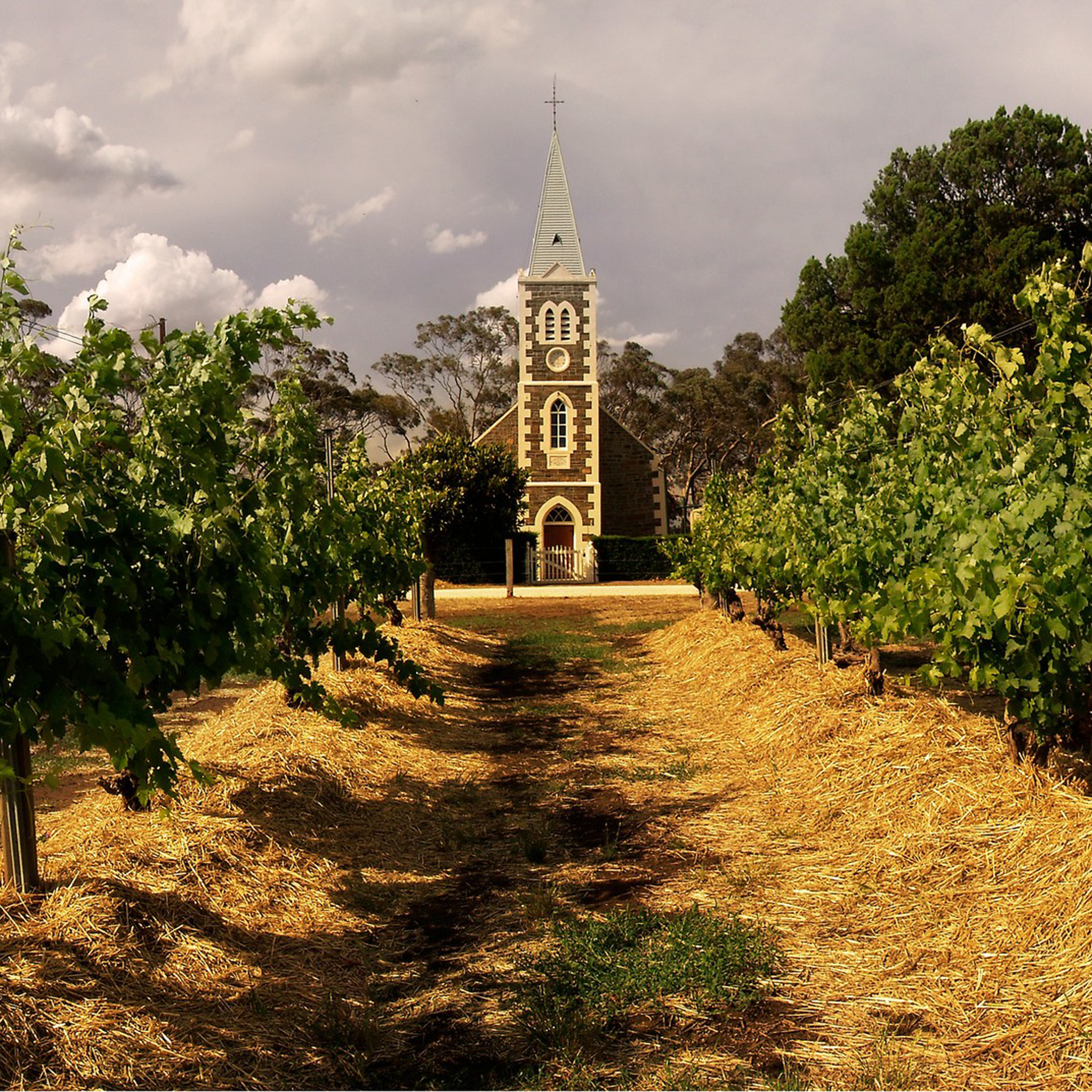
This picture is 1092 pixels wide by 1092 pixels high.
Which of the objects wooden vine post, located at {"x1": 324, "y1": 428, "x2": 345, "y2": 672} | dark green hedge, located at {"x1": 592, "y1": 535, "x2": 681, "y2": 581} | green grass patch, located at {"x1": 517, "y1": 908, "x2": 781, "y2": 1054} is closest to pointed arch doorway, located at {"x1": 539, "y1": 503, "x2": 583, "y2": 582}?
dark green hedge, located at {"x1": 592, "y1": 535, "x2": 681, "y2": 581}

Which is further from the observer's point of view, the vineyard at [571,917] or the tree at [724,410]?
the tree at [724,410]

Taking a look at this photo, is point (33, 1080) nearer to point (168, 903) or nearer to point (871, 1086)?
point (168, 903)

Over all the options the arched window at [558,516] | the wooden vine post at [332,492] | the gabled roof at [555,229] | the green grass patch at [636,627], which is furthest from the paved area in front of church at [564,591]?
the wooden vine post at [332,492]

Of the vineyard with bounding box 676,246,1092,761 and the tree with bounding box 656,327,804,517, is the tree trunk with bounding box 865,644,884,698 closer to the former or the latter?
the vineyard with bounding box 676,246,1092,761

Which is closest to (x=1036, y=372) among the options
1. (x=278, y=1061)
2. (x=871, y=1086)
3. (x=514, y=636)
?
(x=871, y=1086)

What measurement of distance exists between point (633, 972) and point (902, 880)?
5.93 ft

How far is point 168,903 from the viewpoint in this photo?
15.4 ft

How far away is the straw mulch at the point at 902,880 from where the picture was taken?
3.62 metres

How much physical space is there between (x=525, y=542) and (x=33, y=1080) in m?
29.8

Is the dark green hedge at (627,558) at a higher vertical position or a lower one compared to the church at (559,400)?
lower

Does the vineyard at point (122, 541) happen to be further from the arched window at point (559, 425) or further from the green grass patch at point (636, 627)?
the arched window at point (559, 425)

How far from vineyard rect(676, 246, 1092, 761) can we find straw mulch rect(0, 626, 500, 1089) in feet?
10.9

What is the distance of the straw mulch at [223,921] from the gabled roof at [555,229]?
29.5 meters

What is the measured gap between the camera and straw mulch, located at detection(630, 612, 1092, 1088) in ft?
11.9
